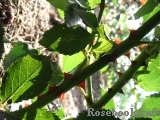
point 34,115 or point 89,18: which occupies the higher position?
point 89,18

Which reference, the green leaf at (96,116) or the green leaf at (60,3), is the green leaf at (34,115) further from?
the green leaf at (60,3)

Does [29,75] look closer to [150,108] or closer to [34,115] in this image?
[34,115]

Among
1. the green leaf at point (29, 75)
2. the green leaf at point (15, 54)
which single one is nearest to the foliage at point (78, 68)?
the green leaf at point (29, 75)

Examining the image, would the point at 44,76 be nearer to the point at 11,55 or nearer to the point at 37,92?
the point at 37,92

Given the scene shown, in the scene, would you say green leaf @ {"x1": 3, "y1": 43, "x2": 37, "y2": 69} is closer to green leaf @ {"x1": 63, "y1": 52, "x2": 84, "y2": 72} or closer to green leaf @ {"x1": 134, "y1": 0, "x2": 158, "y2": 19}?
green leaf @ {"x1": 63, "y1": 52, "x2": 84, "y2": 72}

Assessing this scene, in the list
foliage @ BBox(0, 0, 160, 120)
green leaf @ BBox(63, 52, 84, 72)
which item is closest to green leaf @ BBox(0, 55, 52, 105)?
foliage @ BBox(0, 0, 160, 120)

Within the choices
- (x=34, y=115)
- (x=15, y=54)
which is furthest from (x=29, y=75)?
(x=15, y=54)
